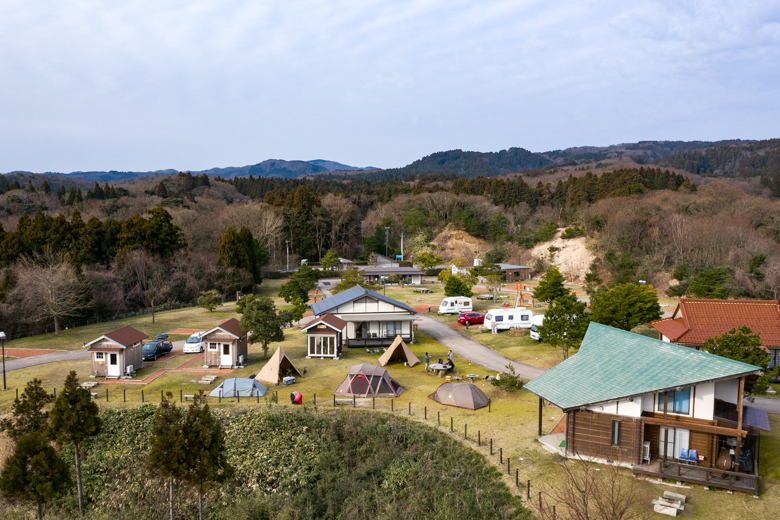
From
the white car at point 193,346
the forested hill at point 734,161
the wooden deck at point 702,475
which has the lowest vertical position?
the white car at point 193,346

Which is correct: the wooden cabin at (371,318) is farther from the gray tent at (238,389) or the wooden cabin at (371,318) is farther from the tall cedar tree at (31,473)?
the tall cedar tree at (31,473)

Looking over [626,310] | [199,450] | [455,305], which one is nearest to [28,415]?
[199,450]

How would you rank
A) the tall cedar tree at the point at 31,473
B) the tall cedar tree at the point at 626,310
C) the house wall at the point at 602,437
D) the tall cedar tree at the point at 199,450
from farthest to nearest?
the tall cedar tree at the point at 626,310 < the house wall at the point at 602,437 < the tall cedar tree at the point at 31,473 < the tall cedar tree at the point at 199,450

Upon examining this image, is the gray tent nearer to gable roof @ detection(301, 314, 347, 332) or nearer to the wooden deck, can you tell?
gable roof @ detection(301, 314, 347, 332)

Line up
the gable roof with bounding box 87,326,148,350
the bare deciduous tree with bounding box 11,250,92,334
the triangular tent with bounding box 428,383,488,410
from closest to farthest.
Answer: the triangular tent with bounding box 428,383,488,410 < the gable roof with bounding box 87,326,148,350 < the bare deciduous tree with bounding box 11,250,92,334

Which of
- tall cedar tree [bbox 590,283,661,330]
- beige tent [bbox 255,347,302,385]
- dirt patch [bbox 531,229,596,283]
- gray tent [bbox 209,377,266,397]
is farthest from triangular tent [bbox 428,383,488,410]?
dirt patch [bbox 531,229,596,283]

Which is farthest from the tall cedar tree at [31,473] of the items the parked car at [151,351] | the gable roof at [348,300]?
the gable roof at [348,300]

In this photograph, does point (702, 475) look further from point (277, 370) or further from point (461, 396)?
point (277, 370)
